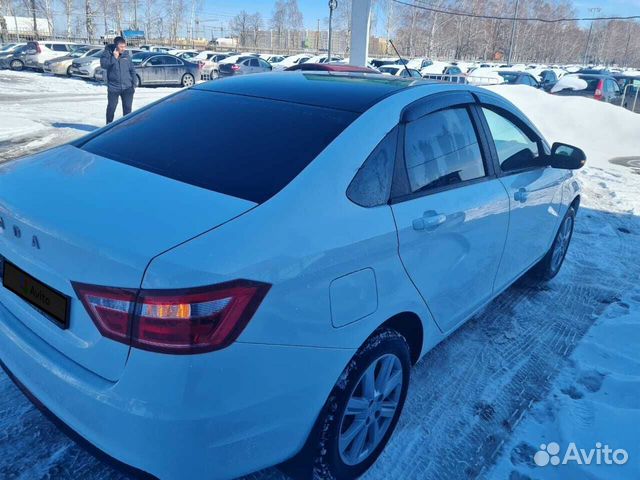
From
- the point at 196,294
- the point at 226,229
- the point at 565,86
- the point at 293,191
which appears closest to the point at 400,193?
the point at 293,191

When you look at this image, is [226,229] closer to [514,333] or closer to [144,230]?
[144,230]

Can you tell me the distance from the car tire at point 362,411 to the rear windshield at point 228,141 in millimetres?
804

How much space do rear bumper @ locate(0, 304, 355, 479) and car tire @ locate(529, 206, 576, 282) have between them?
3.18 meters

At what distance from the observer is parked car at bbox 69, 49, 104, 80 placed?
2298 centimetres

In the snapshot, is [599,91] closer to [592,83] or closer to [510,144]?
[592,83]

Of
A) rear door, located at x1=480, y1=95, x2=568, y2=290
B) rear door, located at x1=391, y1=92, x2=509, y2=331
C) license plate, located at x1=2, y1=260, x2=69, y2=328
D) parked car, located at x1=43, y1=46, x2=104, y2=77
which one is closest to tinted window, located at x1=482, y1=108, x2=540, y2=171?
rear door, located at x1=480, y1=95, x2=568, y2=290

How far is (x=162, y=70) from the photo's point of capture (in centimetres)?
2180

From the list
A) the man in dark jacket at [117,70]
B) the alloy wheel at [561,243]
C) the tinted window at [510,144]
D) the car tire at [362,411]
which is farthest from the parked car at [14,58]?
the car tire at [362,411]

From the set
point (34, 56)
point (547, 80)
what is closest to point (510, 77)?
point (547, 80)

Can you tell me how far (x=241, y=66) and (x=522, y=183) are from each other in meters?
23.8

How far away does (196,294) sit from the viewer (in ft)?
5.19

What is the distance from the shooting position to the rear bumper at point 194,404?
5.21ft

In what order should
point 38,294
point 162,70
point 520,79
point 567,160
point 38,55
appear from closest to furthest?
point 38,294 → point 567,160 → point 520,79 → point 162,70 → point 38,55

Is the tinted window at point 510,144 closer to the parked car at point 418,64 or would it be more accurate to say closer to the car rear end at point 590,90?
the car rear end at point 590,90
